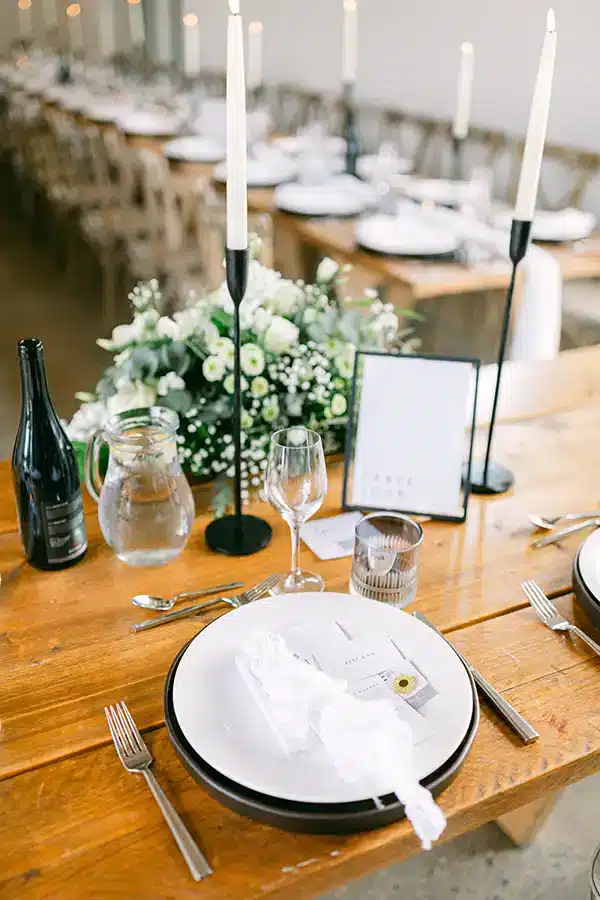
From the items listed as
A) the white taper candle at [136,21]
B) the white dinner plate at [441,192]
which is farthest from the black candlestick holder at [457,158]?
the white taper candle at [136,21]

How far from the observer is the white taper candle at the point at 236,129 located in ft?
3.09

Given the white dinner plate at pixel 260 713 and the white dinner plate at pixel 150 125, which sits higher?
the white dinner plate at pixel 150 125

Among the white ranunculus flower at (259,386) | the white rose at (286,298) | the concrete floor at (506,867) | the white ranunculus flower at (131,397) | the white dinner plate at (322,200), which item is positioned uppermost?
the white rose at (286,298)

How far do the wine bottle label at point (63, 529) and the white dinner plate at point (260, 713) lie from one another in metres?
0.27

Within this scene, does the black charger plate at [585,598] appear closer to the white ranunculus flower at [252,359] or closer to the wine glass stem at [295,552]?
the wine glass stem at [295,552]

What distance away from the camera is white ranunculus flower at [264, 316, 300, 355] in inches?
49.9

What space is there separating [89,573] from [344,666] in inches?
15.2

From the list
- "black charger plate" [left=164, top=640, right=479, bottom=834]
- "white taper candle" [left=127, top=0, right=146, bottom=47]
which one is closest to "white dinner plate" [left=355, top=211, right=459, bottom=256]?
"black charger plate" [left=164, top=640, right=479, bottom=834]

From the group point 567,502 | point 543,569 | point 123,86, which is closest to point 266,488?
point 543,569

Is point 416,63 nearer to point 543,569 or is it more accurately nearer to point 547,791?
point 543,569

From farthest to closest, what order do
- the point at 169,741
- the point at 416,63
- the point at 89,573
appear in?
the point at 416,63 < the point at 89,573 < the point at 169,741

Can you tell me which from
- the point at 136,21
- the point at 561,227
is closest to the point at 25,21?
the point at 136,21

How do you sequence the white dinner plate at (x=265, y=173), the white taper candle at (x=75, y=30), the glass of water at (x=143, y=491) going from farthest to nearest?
the white taper candle at (x=75, y=30), the white dinner plate at (x=265, y=173), the glass of water at (x=143, y=491)

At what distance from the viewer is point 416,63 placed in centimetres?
518
